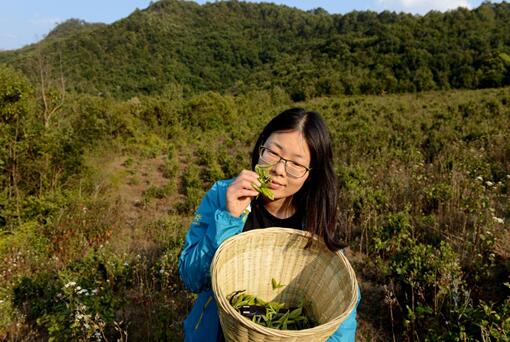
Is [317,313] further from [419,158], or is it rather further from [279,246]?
[419,158]

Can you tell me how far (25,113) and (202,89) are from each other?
62079mm

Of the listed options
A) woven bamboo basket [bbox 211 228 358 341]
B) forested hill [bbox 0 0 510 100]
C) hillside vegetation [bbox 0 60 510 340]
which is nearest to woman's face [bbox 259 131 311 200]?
woven bamboo basket [bbox 211 228 358 341]

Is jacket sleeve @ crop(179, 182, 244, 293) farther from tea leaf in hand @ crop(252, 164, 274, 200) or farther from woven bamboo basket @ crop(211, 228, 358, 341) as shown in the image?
tea leaf in hand @ crop(252, 164, 274, 200)

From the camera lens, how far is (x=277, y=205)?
2029 mm

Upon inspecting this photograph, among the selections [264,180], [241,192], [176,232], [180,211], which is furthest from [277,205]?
[180,211]

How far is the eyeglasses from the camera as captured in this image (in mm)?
1776

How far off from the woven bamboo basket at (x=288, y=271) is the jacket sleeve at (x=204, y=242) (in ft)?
0.18

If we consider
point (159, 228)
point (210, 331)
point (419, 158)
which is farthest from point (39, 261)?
point (419, 158)

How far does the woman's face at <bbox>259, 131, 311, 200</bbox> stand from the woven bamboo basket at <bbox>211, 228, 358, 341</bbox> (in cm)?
24

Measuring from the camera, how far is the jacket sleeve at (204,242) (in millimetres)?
1521

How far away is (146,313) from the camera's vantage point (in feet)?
11.6

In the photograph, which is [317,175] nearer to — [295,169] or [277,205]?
[295,169]

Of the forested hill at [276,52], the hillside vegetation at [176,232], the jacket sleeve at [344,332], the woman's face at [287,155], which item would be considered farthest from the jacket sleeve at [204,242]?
the forested hill at [276,52]

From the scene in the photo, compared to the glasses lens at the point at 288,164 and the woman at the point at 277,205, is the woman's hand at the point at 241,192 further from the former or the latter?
the glasses lens at the point at 288,164
